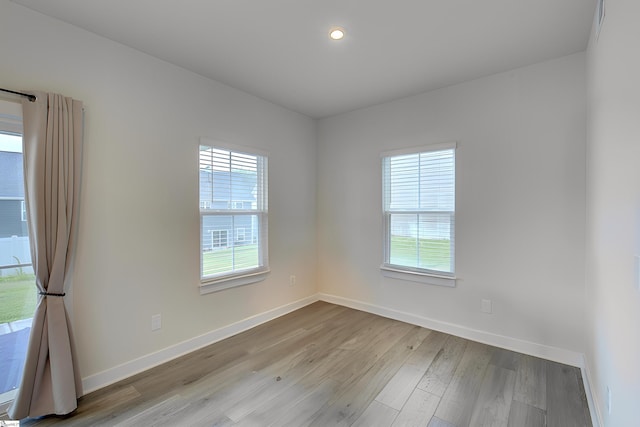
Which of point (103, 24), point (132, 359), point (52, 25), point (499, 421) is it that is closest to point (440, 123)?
point (499, 421)

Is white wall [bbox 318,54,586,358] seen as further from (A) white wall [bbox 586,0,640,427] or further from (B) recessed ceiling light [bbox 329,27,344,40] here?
(B) recessed ceiling light [bbox 329,27,344,40]

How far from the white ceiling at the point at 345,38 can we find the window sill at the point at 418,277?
2.05 meters

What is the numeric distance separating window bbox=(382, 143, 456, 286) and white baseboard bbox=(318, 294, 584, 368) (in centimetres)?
46

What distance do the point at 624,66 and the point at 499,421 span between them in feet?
6.72

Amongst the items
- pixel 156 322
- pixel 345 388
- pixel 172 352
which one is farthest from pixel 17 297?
pixel 345 388

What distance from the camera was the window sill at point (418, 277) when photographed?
314 centimetres

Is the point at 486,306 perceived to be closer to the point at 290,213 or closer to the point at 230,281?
the point at 290,213

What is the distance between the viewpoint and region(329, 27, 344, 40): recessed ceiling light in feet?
7.07

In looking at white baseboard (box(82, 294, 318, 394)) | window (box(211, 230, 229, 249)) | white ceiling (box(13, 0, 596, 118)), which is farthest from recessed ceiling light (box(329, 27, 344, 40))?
white baseboard (box(82, 294, 318, 394))

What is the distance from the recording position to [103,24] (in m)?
2.11

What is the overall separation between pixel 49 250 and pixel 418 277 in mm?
3265

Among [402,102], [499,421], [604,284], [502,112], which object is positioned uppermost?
[402,102]

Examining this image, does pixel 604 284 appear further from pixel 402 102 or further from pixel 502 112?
pixel 402 102

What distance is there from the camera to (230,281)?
10.3 ft
